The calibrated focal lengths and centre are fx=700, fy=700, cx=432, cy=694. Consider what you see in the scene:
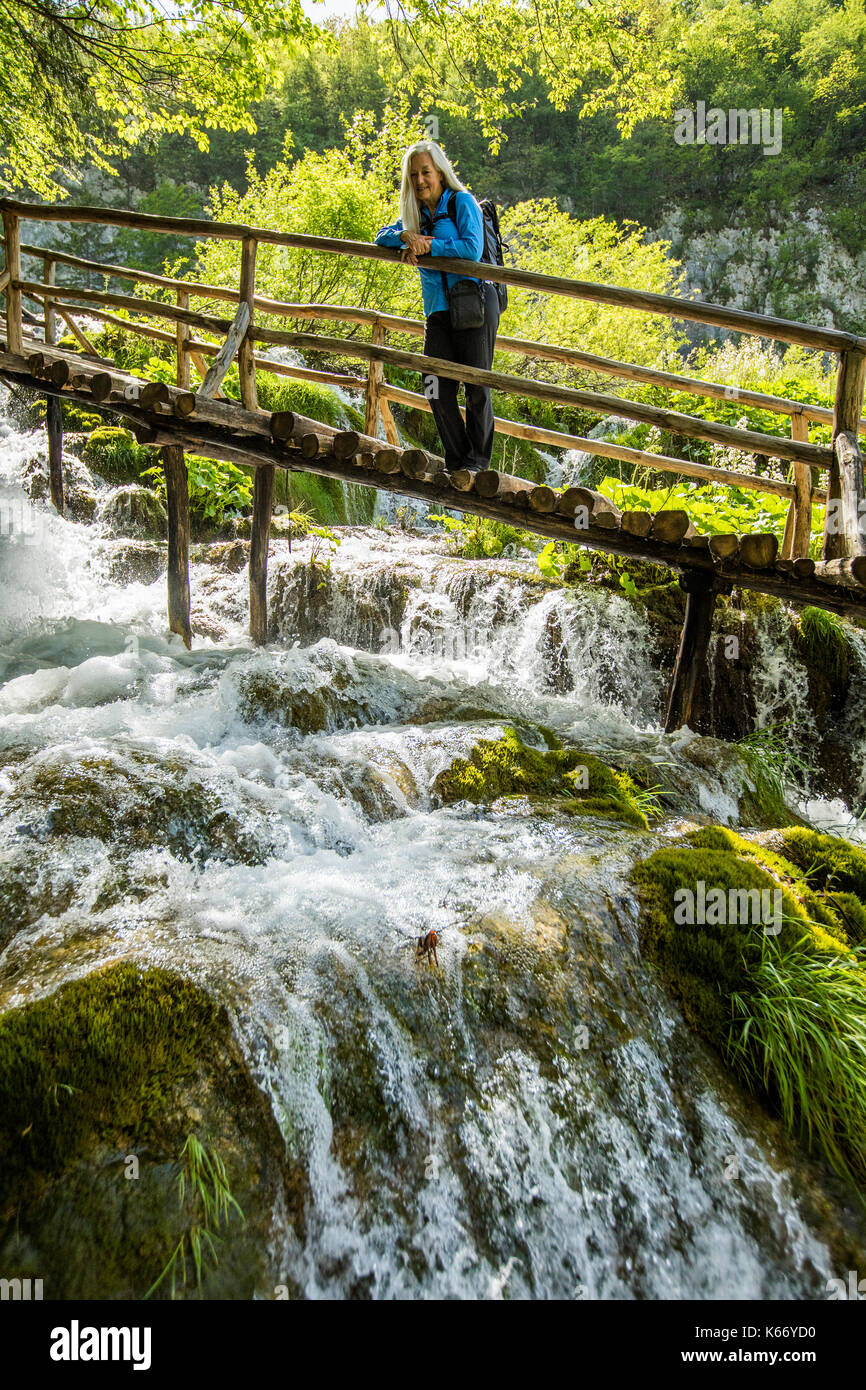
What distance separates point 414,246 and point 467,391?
3.09 ft

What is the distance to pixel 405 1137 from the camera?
202 cm

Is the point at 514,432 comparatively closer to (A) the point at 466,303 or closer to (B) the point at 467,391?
(B) the point at 467,391

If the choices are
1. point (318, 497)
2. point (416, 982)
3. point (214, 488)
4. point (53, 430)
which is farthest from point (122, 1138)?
point (318, 497)

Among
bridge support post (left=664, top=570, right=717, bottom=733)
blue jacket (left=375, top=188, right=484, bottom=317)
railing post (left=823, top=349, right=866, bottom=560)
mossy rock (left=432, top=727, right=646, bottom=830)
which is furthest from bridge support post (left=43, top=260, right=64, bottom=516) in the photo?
railing post (left=823, top=349, right=866, bottom=560)

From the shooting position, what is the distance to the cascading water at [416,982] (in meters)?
1.90

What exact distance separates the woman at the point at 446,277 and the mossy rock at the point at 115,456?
6.93 m

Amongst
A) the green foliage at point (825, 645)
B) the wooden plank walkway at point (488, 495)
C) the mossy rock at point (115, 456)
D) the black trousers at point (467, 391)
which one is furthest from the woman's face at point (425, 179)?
the mossy rock at point (115, 456)

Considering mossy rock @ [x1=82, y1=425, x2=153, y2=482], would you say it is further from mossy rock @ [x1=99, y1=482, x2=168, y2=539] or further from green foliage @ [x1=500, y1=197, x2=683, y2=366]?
green foliage @ [x1=500, y1=197, x2=683, y2=366]

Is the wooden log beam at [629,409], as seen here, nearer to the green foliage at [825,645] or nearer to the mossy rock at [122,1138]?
the green foliage at [825,645]

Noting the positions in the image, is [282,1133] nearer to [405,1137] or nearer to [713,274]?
[405,1137]

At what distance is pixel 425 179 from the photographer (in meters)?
4.44

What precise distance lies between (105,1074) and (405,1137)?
33.5 inches

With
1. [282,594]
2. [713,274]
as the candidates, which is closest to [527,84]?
[713,274]

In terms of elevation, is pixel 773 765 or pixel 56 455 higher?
pixel 56 455
